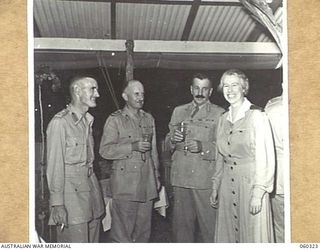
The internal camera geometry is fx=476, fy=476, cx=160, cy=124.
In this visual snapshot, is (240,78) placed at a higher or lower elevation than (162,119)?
higher

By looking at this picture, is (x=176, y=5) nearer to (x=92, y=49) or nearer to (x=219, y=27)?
(x=219, y=27)

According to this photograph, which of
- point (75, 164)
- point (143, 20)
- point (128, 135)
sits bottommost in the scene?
point (75, 164)

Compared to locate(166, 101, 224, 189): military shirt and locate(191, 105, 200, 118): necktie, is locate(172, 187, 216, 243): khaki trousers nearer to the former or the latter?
locate(166, 101, 224, 189): military shirt

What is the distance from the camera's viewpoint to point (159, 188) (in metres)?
2.44

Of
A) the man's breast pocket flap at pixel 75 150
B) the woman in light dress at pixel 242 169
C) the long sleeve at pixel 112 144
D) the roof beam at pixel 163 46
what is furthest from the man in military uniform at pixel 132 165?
the woman in light dress at pixel 242 169

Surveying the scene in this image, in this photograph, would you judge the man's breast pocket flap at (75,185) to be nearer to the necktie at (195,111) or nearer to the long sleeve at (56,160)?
the long sleeve at (56,160)

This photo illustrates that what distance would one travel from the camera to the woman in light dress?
241 cm

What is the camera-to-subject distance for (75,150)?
2406mm

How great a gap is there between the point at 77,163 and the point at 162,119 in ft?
1.59

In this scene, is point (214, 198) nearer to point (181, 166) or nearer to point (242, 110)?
point (181, 166)

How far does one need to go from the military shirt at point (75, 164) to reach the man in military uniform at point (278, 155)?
2.91ft

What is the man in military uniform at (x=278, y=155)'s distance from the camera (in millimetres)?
2406

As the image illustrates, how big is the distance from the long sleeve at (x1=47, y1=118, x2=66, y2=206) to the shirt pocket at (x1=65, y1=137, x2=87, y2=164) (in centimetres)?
2

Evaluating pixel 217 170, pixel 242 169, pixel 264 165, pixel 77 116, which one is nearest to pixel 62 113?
pixel 77 116
